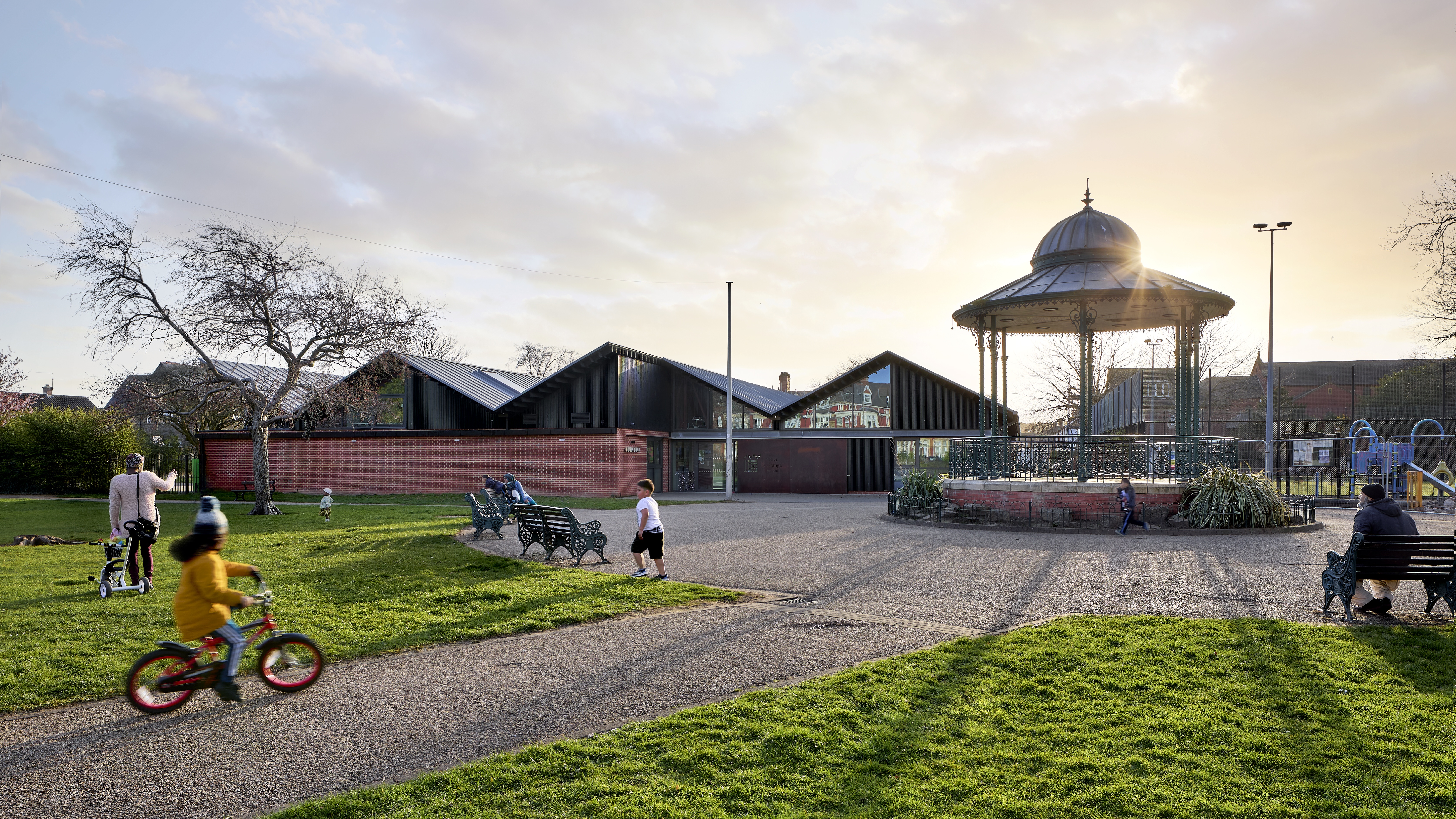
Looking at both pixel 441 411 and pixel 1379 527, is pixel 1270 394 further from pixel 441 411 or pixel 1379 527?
pixel 441 411

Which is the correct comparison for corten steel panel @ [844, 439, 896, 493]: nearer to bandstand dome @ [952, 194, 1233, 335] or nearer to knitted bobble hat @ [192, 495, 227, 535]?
bandstand dome @ [952, 194, 1233, 335]

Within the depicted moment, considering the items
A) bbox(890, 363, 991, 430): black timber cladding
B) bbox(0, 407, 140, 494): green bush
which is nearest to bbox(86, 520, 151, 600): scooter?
bbox(890, 363, 991, 430): black timber cladding

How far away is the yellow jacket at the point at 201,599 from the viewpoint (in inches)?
216

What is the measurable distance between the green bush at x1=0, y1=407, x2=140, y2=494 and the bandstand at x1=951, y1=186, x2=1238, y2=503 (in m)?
33.4

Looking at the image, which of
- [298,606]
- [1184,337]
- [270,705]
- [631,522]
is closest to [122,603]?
[298,606]

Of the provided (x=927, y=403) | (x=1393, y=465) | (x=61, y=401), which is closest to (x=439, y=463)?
(x=927, y=403)

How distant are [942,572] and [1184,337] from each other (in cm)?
1106

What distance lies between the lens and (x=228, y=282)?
23.2m

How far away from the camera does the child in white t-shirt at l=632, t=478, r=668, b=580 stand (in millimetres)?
10547

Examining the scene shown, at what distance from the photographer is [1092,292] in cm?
1688

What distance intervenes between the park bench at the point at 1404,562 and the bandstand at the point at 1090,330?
8.60m

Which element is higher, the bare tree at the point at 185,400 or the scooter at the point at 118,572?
the bare tree at the point at 185,400

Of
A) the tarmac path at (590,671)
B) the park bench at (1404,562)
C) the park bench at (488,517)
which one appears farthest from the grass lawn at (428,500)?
the park bench at (1404,562)

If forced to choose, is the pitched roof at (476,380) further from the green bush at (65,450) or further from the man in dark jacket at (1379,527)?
the man in dark jacket at (1379,527)
